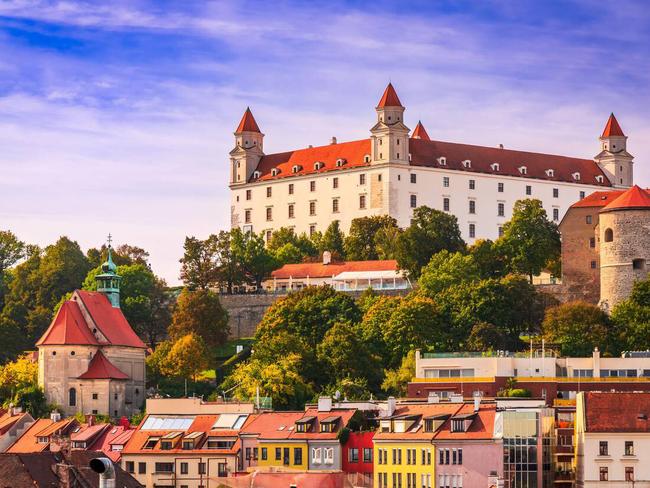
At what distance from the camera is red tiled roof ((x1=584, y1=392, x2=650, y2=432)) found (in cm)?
7300

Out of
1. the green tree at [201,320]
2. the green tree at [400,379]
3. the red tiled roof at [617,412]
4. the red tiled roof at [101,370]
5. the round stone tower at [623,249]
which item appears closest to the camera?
the red tiled roof at [617,412]

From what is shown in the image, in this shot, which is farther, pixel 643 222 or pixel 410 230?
pixel 410 230

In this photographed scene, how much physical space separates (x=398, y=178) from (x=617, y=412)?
66.2m

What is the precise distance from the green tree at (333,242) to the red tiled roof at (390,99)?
9613 mm

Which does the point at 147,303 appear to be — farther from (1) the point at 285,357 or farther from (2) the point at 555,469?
(2) the point at 555,469

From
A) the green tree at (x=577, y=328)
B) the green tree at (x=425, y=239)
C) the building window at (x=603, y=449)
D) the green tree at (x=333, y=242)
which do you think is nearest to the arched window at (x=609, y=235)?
the green tree at (x=577, y=328)

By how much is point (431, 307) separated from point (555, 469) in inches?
1337

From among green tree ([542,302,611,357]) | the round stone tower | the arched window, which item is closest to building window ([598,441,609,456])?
Answer: green tree ([542,302,611,357])

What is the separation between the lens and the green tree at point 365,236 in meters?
132

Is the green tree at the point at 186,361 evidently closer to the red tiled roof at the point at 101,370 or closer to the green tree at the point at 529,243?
the red tiled roof at the point at 101,370

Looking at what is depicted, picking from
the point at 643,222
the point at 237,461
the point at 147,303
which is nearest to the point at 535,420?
the point at 237,461

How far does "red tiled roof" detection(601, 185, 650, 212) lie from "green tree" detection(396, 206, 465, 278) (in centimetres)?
1410

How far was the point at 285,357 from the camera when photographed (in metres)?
A: 103

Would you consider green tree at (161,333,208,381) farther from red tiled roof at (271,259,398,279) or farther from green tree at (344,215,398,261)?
green tree at (344,215,398,261)
